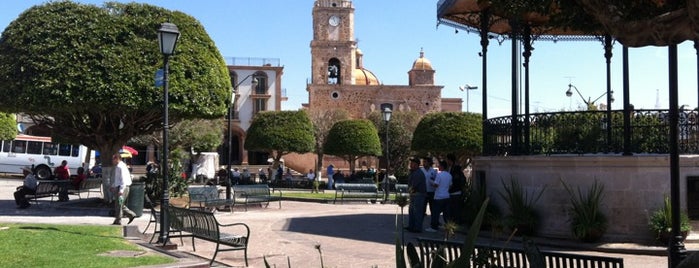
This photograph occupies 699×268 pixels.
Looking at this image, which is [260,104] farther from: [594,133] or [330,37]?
[594,133]

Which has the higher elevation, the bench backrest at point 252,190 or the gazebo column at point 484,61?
the gazebo column at point 484,61

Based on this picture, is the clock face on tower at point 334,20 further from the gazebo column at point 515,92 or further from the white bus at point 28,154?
the gazebo column at point 515,92

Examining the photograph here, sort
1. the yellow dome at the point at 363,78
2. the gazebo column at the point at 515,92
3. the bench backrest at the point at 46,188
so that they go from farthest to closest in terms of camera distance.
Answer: the yellow dome at the point at 363,78, the bench backrest at the point at 46,188, the gazebo column at the point at 515,92

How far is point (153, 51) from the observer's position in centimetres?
1733

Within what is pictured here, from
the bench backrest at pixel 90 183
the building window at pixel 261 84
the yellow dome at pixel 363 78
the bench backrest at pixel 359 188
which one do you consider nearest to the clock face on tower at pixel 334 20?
the yellow dome at pixel 363 78

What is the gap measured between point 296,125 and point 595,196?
3297cm

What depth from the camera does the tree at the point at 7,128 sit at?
125ft

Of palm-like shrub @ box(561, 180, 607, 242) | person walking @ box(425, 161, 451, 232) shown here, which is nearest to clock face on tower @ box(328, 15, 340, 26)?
person walking @ box(425, 161, 451, 232)

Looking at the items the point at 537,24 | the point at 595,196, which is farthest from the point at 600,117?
the point at 537,24

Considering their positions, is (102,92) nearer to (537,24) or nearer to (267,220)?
(267,220)

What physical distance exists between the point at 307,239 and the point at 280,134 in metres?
30.3

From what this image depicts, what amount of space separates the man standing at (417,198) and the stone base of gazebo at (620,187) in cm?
220

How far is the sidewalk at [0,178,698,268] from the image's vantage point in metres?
9.87

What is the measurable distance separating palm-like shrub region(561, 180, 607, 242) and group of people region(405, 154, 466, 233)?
2425mm
